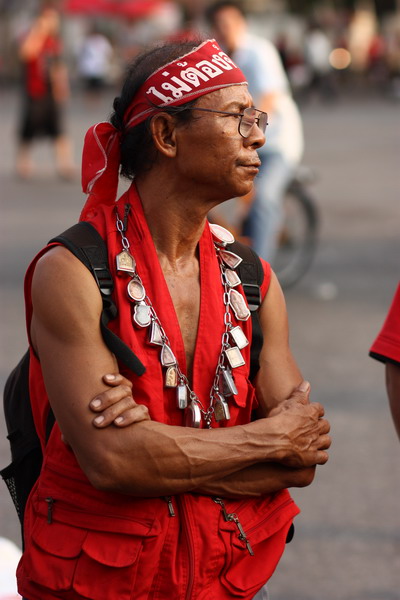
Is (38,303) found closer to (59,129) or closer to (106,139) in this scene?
(106,139)

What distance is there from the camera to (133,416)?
7.47 feet

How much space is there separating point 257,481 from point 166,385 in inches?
11.2

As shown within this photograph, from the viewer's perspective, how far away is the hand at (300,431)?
242 cm

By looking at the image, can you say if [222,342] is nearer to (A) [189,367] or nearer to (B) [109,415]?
(A) [189,367]

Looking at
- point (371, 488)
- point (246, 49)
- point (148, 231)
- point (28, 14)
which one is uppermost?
point (148, 231)

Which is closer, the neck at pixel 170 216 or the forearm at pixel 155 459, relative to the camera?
the forearm at pixel 155 459

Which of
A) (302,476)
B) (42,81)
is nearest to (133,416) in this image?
(302,476)

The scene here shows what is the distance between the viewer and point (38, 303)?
233 centimetres

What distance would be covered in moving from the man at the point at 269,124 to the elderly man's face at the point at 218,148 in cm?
544

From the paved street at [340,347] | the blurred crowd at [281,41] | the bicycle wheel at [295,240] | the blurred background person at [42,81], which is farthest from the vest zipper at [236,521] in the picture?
the blurred crowd at [281,41]

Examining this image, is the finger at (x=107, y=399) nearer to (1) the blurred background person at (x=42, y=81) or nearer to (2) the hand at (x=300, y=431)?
(2) the hand at (x=300, y=431)

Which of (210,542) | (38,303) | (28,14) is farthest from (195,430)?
(28,14)

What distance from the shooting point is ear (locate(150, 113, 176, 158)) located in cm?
245

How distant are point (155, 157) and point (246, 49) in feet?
18.6
